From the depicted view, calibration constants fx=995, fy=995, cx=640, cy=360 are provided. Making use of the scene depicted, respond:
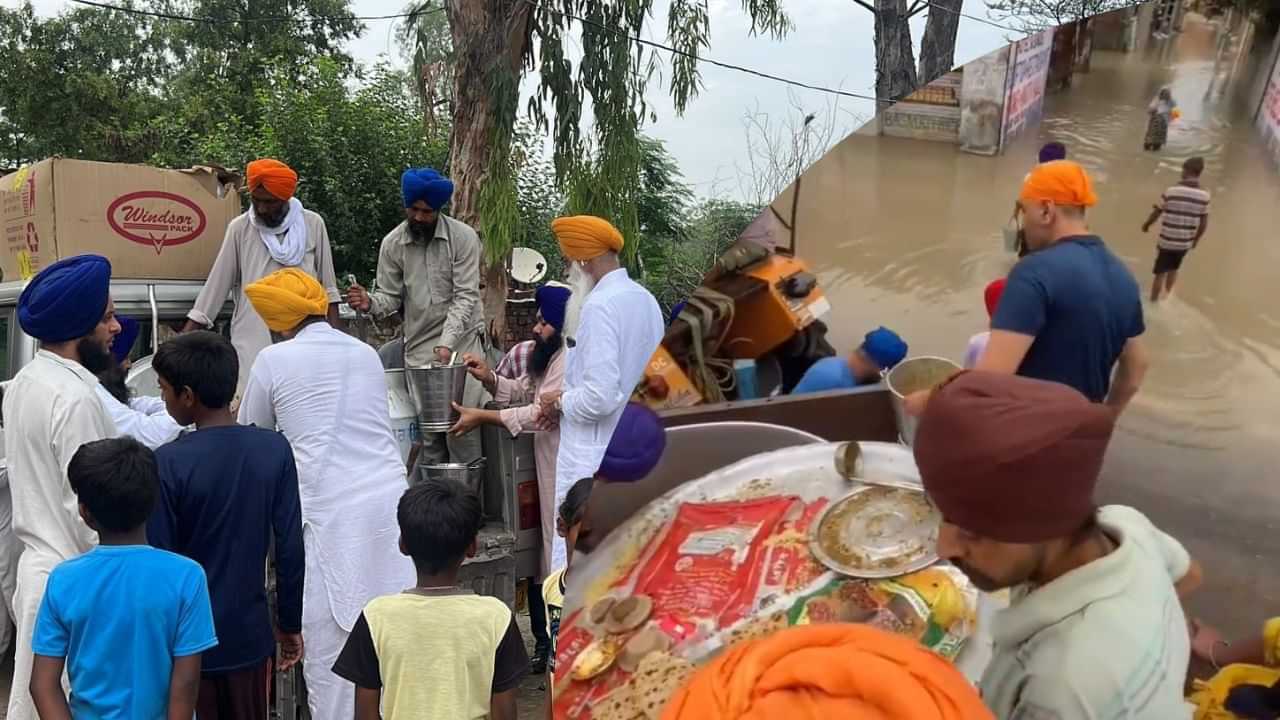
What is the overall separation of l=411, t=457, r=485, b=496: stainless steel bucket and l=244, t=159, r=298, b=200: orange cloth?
1.31m

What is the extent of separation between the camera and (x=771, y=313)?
109cm

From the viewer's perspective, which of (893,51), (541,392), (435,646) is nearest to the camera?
(435,646)

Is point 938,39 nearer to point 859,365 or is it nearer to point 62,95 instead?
point 859,365

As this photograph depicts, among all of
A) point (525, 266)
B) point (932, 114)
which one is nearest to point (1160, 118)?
point (932, 114)

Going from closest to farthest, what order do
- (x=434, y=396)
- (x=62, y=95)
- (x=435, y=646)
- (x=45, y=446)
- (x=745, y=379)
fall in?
(x=745, y=379) < (x=435, y=646) < (x=45, y=446) < (x=434, y=396) < (x=62, y=95)

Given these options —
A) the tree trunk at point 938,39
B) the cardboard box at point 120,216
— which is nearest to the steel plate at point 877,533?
the cardboard box at point 120,216

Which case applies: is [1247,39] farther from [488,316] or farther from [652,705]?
[488,316]

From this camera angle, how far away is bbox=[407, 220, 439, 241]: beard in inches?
175

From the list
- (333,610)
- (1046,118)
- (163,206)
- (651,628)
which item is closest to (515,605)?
(333,610)

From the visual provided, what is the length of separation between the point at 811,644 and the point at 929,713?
100mm

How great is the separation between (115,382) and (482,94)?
4.21 meters

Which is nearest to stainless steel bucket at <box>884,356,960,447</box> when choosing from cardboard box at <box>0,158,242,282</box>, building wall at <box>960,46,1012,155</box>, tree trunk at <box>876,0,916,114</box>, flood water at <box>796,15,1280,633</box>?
flood water at <box>796,15,1280,633</box>

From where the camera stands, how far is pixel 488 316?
289 inches

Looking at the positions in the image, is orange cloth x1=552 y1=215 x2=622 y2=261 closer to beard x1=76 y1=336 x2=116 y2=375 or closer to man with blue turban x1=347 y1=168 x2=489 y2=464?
beard x1=76 y1=336 x2=116 y2=375
